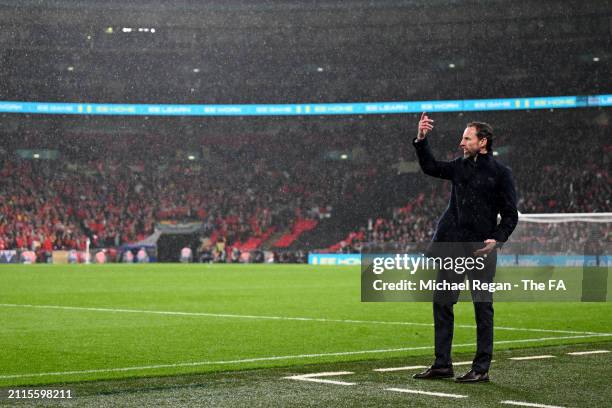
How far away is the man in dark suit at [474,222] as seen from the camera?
824cm

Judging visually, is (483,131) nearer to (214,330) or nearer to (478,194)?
(478,194)

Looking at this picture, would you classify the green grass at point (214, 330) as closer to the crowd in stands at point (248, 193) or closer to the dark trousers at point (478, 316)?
the dark trousers at point (478, 316)

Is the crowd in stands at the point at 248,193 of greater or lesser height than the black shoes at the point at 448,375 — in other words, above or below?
above

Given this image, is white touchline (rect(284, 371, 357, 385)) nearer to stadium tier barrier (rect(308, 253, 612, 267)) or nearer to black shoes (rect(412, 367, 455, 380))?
black shoes (rect(412, 367, 455, 380))

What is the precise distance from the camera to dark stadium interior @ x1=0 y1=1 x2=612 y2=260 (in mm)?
55062

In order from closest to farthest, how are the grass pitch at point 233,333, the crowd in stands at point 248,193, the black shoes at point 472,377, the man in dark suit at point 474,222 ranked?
the black shoes at point 472,377 → the man in dark suit at point 474,222 → the grass pitch at point 233,333 → the crowd in stands at point 248,193

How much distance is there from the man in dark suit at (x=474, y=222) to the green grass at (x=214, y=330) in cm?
→ 156

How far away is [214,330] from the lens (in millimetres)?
13812

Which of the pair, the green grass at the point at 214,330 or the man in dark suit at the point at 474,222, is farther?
the green grass at the point at 214,330

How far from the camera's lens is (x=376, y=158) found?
202 ft

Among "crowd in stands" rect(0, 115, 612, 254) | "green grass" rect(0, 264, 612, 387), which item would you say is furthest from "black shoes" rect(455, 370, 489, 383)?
"crowd in stands" rect(0, 115, 612, 254)

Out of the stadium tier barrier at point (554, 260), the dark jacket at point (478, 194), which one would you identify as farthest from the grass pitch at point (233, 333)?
the dark jacket at point (478, 194)

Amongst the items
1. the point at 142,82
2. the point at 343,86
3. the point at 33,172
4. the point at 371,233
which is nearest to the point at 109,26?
the point at 142,82

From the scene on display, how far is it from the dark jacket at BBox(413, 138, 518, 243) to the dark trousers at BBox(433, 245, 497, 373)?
0.29 metres
